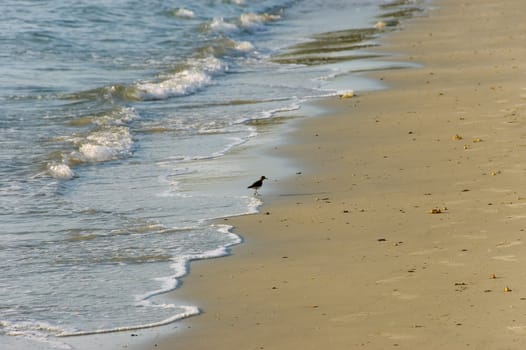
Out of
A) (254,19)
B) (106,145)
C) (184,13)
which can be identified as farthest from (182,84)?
(254,19)

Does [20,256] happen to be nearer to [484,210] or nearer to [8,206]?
[8,206]

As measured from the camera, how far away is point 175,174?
10953 millimetres

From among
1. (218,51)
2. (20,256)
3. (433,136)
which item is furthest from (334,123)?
(218,51)

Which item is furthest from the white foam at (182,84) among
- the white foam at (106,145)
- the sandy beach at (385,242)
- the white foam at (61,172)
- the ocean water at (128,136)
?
the white foam at (61,172)

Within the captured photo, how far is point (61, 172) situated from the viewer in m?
11.1

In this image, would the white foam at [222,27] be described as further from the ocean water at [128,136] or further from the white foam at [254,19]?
the white foam at [254,19]

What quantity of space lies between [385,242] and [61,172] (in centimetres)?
425

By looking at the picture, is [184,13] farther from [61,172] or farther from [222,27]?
[61,172]

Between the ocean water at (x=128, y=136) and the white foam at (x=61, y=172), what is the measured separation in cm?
2

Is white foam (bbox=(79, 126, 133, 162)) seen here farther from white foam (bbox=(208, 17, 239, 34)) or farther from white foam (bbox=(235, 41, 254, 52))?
white foam (bbox=(208, 17, 239, 34))

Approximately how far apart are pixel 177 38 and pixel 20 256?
1612 cm

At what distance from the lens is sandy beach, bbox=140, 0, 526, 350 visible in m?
6.18

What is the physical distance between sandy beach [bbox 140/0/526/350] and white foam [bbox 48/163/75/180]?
182 centimetres

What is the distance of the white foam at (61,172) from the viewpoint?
11086 millimetres
